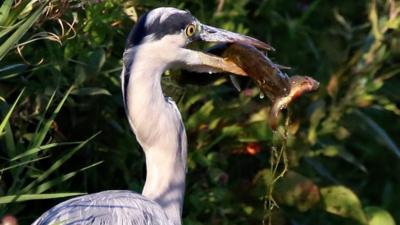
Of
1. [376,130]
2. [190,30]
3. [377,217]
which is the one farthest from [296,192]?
[190,30]

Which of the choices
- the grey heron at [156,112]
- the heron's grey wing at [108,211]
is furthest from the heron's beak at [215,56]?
the heron's grey wing at [108,211]

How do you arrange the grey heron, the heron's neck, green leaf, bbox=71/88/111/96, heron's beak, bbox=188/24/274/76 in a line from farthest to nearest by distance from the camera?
green leaf, bbox=71/88/111/96
heron's beak, bbox=188/24/274/76
the heron's neck
the grey heron

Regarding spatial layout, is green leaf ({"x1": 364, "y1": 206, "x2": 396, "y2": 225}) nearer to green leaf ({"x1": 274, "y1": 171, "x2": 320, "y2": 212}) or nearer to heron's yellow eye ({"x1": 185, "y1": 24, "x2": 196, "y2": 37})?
green leaf ({"x1": 274, "y1": 171, "x2": 320, "y2": 212})

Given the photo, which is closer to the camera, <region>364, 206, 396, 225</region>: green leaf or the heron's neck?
the heron's neck

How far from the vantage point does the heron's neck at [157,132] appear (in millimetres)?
3760

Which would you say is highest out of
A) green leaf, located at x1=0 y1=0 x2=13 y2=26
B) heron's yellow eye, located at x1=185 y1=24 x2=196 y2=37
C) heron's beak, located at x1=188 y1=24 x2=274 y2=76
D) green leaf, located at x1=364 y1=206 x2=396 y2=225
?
green leaf, located at x1=0 y1=0 x2=13 y2=26

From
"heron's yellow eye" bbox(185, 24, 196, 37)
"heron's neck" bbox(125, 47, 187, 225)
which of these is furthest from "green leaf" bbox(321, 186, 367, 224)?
Answer: "heron's yellow eye" bbox(185, 24, 196, 37)

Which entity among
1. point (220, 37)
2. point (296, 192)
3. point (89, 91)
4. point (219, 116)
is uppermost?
point (220, 37)

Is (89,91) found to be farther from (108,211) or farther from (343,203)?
(343,203)

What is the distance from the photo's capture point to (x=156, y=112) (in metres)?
3.79

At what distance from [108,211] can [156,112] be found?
33 cm

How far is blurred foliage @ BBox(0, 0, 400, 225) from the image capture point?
4.08 meters

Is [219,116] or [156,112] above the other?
[156,112]

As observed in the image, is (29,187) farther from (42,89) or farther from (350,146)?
(350,146)
